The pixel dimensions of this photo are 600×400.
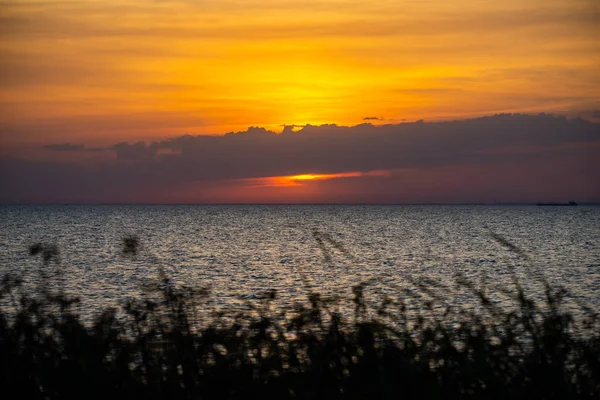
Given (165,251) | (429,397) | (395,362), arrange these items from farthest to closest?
(165,251)
(395,362)
(429,397)

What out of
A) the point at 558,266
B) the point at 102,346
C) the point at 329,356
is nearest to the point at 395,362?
the point at 329,356

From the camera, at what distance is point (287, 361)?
25.7 feet

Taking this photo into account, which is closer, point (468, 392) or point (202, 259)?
point (468, 392)

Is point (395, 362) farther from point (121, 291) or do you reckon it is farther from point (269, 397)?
point (121, 291)

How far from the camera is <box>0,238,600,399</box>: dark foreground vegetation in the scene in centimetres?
728

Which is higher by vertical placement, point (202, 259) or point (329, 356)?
point (329, 356)

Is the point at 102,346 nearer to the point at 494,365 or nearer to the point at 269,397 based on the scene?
the point at 269,397

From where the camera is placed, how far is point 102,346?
26.5ft

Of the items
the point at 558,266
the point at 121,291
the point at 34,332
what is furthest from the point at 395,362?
the point at 558,266

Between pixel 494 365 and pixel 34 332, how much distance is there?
485cm

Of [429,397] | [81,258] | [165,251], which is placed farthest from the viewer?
[165,251]

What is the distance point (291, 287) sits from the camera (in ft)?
146

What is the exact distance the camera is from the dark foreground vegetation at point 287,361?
7.28 m

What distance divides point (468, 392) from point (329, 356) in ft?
4.48
